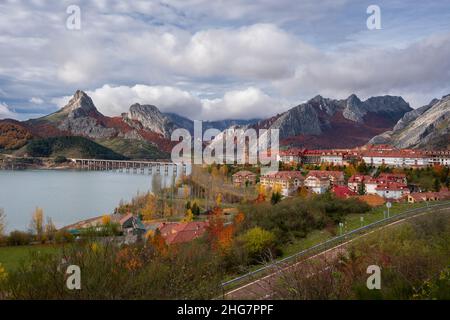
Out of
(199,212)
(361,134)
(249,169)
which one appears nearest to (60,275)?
(199,212)

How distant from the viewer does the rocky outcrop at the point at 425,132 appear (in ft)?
137

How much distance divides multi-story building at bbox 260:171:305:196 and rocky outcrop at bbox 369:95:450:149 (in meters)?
21.3

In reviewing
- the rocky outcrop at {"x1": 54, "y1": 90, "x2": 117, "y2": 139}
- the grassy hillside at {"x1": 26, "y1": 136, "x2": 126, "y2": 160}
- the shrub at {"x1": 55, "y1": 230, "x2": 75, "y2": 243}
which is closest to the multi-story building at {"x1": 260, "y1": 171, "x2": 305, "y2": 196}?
the shrub at {"x1": 55, "y1": 230, "x2": 75, "y2": 243}

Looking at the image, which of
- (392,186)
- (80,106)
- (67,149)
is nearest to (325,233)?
(392,186)

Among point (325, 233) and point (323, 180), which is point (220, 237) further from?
point (323, 180)

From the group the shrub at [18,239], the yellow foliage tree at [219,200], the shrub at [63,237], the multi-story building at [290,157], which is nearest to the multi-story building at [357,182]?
the yellow foliage tree at [219,200]

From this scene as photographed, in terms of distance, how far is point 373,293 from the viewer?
3.09m

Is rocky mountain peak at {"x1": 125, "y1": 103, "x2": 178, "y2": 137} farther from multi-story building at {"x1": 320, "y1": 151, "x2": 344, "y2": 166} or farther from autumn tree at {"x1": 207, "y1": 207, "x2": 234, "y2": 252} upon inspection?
autumn tree at {"x1": 207, "y1": 207, "x2": 234, "y2": 252}

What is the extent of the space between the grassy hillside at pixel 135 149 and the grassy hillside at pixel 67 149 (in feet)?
12.2

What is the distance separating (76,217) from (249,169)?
1169 centimetres

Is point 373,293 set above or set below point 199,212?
above

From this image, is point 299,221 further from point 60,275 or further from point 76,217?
point 76,217

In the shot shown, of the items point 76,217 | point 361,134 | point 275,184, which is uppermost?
point 361,134

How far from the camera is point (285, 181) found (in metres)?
22.4
